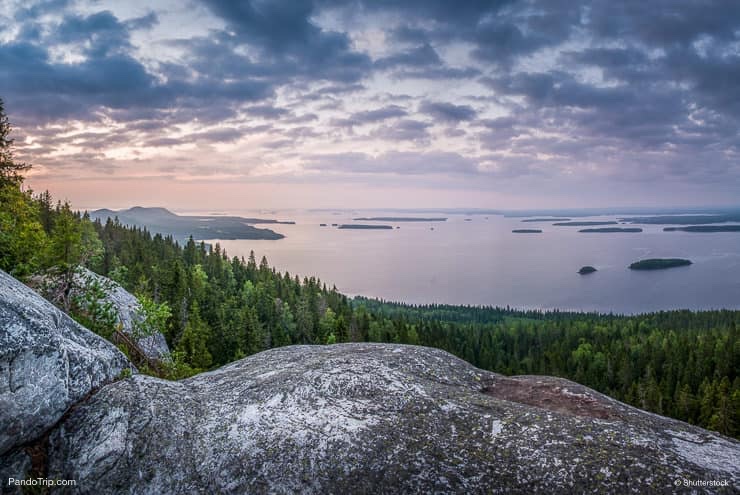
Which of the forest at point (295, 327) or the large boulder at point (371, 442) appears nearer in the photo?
the large boulder at point (371, 442)

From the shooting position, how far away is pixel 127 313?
55.2 feet

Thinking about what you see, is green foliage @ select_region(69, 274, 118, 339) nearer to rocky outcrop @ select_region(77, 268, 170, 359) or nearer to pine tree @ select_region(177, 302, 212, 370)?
rocky outcrop @ select_region(77, 268, 170, 359)

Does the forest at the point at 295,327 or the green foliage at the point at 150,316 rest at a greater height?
the green foliage at the point at 150,316

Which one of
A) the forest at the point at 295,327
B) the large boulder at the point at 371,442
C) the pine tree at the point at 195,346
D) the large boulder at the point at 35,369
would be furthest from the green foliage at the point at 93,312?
the pine tree at the point at 195,346

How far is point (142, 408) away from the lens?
7.46m

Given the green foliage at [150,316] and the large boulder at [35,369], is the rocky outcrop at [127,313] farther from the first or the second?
the large boulder at [35,369]

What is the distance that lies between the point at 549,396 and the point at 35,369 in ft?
30.9

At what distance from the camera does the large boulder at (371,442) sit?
238 inches

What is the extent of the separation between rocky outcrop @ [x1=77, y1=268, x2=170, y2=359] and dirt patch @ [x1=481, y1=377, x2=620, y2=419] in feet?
38.7

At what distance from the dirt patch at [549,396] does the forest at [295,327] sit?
34.5 ft

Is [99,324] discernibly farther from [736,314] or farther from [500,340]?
[736,314]

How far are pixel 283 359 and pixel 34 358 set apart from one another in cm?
507

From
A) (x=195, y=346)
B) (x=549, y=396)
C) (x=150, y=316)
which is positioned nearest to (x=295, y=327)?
(x=195, y=346)

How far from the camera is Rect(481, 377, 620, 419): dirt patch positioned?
25.2 ft
